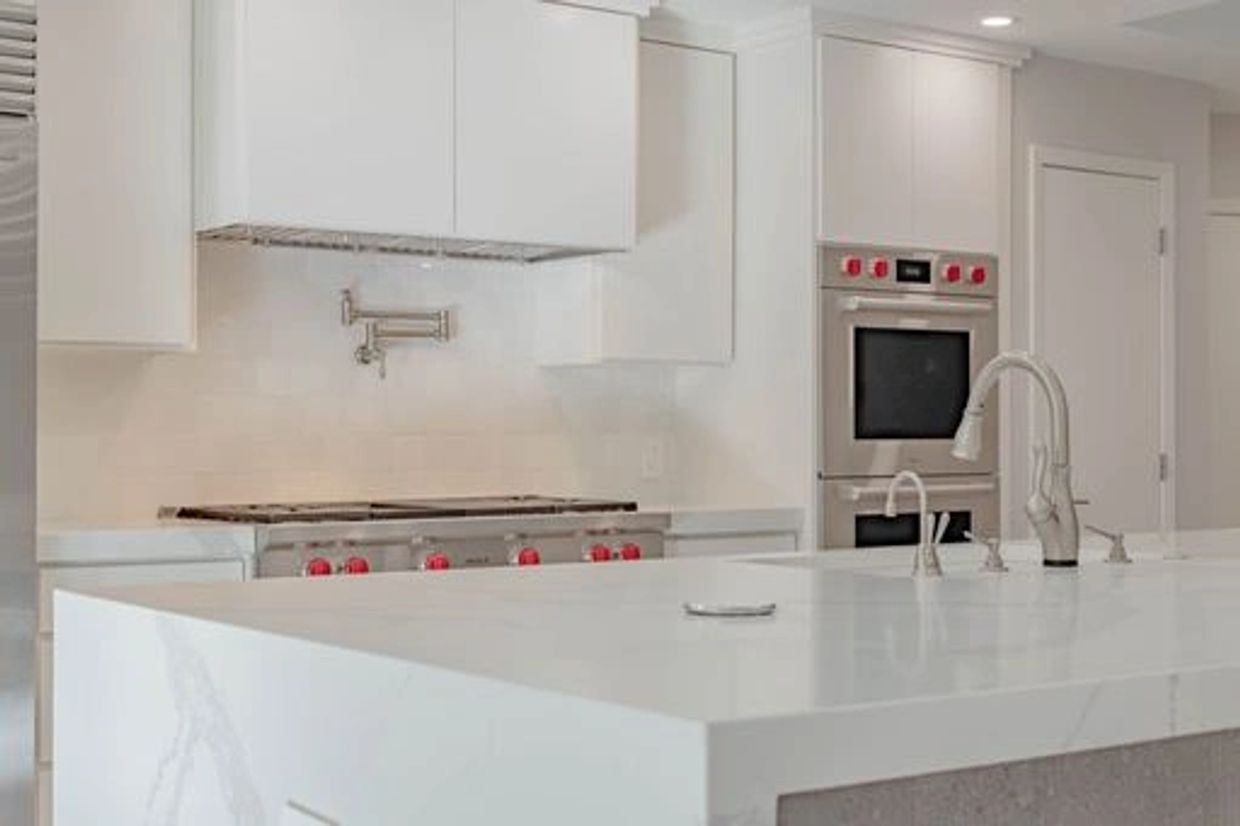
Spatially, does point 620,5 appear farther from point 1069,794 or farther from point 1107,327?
point 1069,794

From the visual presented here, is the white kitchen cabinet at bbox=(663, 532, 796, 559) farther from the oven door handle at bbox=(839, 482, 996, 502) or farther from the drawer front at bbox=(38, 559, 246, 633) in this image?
the drawer front at bbox=(38, 559, 246, 633)

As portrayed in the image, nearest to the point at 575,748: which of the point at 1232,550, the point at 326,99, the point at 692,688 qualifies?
the point at 692,688

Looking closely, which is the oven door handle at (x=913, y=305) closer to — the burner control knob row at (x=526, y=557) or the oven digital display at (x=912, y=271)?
the oven digital display at (x=912, y=271)

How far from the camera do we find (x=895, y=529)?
18.0ft

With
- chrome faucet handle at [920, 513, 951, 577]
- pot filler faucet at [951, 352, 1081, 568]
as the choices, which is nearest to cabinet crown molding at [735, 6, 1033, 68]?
pot filler faucet at [951, 352, 1081, 568]

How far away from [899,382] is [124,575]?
2.56 meters

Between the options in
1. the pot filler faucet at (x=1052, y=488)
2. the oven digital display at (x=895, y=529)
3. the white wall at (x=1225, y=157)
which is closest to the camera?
the pot filler faucet at (x=1052, y=488)

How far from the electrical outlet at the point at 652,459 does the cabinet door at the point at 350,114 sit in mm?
1255

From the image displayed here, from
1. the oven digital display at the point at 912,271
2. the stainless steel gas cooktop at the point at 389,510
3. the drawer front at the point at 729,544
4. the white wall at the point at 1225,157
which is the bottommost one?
the drawer front at the point at 729,544

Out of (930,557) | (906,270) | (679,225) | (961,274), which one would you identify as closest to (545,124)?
(679,225)

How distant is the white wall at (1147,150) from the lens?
5.87 metres

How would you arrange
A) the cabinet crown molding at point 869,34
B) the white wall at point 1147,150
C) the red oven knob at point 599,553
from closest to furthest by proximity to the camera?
the red oven knob at point 599,553
the cabinet crown molding at point 869,34
the white wall at point 1147,150

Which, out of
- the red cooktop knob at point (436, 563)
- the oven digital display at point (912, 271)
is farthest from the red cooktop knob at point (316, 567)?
the oven digital display at point (912, 271)

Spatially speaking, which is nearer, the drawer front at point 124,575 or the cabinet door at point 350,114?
the drawer front at point 124,575
